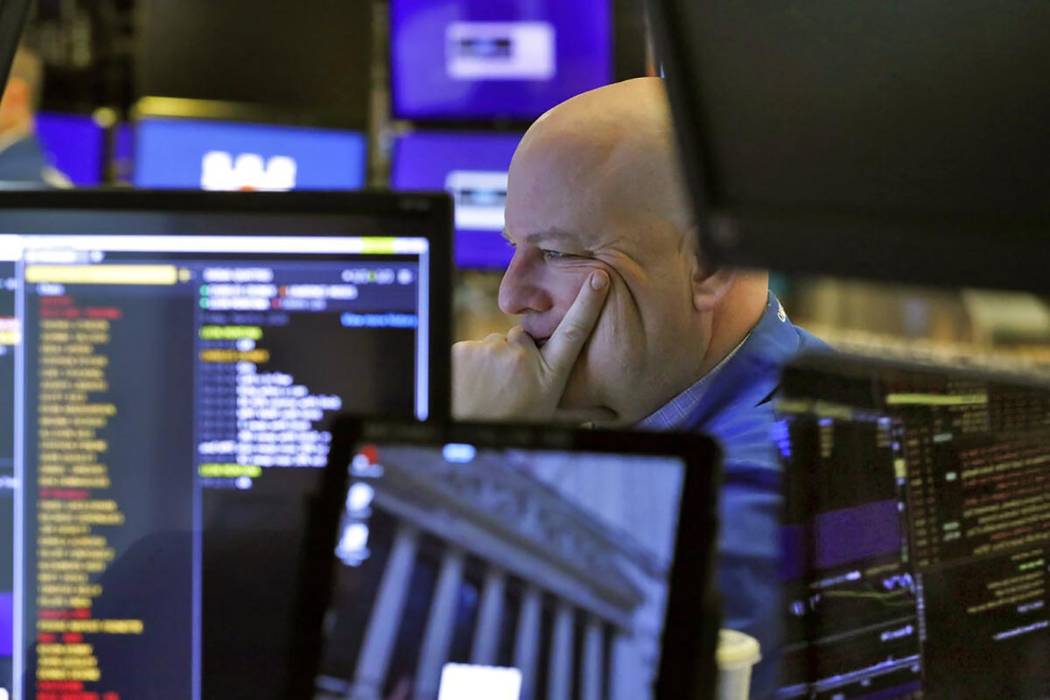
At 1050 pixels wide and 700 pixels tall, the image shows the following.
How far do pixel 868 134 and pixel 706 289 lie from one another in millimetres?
947

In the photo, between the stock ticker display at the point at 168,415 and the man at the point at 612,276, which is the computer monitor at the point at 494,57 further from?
the stock ticker display at the point at 168,415

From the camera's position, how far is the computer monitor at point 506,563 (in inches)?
25.3

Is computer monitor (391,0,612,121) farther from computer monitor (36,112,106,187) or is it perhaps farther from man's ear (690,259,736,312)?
man's ear (690,259,736,312)

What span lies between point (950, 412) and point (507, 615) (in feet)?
1.10

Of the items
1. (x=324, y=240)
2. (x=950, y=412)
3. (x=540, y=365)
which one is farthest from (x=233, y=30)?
(x=950, y=412)

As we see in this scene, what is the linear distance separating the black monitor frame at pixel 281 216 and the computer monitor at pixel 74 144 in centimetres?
338

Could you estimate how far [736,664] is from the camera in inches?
28.6

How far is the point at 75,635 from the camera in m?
0.91

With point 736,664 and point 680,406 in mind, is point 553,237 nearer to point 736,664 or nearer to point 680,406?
point 680,406

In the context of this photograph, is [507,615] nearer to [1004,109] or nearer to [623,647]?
[623,647]

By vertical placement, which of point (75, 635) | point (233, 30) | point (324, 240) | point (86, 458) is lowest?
point (75, 635)

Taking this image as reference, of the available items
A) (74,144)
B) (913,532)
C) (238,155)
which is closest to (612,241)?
(913,532)

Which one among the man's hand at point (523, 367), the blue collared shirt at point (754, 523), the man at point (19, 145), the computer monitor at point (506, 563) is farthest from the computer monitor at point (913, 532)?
the man at point (19, 145)

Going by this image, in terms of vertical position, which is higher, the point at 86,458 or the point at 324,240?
the point at 324,240
